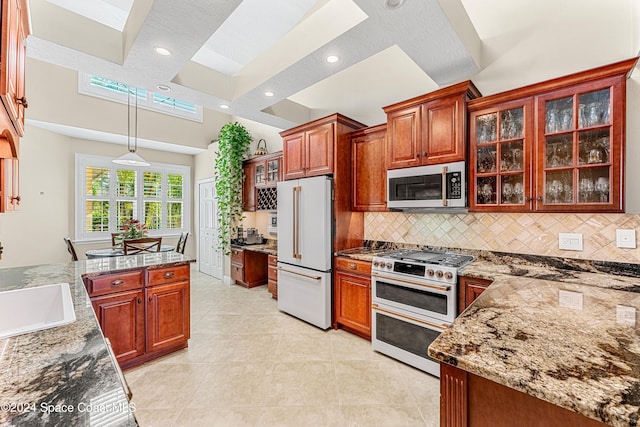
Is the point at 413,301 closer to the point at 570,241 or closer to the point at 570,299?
the point at 570,299

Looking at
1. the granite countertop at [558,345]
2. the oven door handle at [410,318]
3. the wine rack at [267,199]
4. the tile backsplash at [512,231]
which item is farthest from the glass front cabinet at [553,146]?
the wine rack at [267,199]

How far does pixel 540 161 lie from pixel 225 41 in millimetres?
3996

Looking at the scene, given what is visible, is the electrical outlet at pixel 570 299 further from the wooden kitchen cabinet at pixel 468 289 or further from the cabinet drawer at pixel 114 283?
the cabinet drawer at pixel 114 283

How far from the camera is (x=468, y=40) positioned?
2.43 metres

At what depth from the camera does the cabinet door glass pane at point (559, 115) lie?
2084 mm

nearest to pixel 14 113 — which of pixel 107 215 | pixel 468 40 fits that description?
pixel 468 40

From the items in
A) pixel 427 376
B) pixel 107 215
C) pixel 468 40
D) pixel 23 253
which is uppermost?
pixel 468 40

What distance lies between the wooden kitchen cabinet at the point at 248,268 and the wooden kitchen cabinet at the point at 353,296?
2242 millimetres

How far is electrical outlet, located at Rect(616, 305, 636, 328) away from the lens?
46.7 inches

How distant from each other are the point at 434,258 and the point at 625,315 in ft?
4.38

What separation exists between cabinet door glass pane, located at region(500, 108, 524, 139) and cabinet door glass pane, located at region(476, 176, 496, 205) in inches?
14.7

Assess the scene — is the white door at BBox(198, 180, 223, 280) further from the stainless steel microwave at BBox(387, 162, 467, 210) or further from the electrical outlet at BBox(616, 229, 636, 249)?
the electrical outlet at BBox(616, 229, 636, 249)

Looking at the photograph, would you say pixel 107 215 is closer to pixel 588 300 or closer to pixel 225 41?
pixel 225 41

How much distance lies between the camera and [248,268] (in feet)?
16.4
